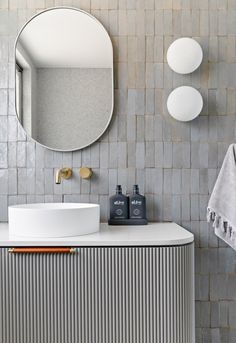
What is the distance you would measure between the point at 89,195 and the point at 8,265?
2.14 ft

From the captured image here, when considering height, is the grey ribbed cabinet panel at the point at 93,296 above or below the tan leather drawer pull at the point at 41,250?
below

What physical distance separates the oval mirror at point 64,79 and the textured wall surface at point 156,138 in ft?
0.16

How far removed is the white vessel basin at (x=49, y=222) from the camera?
1.78 meters

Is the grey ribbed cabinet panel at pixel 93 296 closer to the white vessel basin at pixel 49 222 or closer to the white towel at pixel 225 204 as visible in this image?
the white vessel basin at pixel 49 222

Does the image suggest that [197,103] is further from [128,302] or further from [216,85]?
[128,302]

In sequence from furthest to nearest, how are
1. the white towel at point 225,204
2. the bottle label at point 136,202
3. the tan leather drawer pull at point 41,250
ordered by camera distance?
the bottle label at point 136,202 < the white towel at point 225,204 < the tan leather drawer pull at point 41,250

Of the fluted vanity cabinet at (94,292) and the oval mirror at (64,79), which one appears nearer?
the fluted vanity cabinet at (94,292)

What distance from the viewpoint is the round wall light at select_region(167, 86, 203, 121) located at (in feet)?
7.01

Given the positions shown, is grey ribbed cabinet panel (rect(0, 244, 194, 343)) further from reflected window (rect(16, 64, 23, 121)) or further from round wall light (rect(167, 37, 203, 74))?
round wall light (rect(167, 37, 203, 74))

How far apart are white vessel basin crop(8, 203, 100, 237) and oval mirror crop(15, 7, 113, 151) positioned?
516mm

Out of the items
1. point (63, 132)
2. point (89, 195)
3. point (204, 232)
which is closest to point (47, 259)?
point (89, 195)

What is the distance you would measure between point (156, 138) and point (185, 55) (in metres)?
0.43

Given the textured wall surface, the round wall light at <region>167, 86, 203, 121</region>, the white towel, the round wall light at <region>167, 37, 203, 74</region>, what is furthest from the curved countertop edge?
the round wall light at <region>167, 37, 203, 74</region>

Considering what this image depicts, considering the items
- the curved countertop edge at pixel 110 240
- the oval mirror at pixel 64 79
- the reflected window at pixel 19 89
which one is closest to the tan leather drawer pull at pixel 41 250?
the curved countertop edge at pixel 110 240
